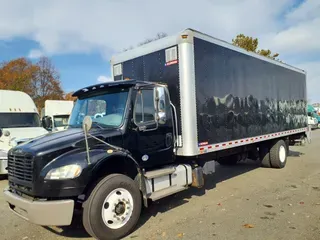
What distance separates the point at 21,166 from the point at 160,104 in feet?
8.19

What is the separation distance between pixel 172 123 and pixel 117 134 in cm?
139

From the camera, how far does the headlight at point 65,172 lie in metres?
4.11

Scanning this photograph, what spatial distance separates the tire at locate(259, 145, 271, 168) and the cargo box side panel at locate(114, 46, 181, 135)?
16.5ft

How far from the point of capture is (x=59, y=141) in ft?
14.6

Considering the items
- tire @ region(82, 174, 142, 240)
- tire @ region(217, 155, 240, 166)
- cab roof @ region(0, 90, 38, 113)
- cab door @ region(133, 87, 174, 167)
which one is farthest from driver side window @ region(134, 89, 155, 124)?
cab roof @ region(0, 90, 38, 113)

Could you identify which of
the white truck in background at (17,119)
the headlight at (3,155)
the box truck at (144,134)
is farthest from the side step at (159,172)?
the white truck in background at (17,119)

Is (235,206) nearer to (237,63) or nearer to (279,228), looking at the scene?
(279,228)

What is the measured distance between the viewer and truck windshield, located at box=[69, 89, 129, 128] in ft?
16.8

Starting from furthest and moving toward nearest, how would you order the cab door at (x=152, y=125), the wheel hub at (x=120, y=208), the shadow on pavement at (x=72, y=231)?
the cab door at (x=152, y=125) → the shadow on pavement at (x=72, y=231) → the wheel hub at (x=120, y=208)

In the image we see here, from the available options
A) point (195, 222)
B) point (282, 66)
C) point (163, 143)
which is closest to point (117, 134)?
point (163, 143)

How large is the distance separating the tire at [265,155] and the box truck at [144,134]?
108 centimetres

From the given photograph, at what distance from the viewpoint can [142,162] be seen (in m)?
5.29

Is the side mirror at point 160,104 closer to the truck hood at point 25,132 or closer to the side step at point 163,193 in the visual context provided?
the side step at point 163,193

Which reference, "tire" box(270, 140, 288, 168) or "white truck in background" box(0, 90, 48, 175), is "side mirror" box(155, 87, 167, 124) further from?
"white truck in background" box(0, 90, 48, 175)
